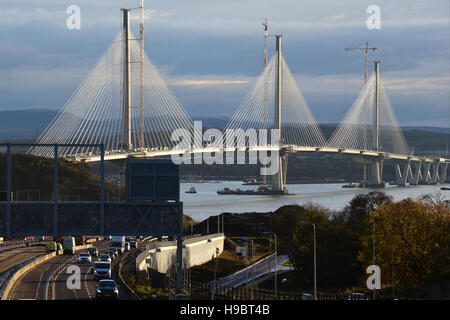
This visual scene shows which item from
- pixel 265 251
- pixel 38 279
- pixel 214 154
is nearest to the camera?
pixel 38 279

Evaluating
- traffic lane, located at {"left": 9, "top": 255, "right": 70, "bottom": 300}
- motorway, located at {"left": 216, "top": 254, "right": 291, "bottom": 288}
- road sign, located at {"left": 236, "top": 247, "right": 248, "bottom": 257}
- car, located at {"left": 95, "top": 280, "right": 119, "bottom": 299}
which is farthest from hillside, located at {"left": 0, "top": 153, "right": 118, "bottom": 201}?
car, located at {"left": 95, "top": 280, "right": 119, "bottom": 299}

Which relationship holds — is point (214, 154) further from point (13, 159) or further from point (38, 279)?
point (38, 279)

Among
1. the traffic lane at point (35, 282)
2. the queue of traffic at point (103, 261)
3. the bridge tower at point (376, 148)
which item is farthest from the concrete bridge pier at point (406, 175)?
the traffic lane at point (35, 282)

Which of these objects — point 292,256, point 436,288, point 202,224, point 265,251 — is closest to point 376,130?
point 202,224

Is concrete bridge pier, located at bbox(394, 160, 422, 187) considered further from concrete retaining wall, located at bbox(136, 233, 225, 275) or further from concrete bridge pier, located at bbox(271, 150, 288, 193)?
concrete retaining wall, located at bbox(136, 233, 225, 275)

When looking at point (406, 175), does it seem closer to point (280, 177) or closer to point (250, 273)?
point (280, 177)

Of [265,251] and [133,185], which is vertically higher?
[133,185]

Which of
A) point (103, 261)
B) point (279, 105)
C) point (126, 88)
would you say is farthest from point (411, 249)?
point (279, 105)
